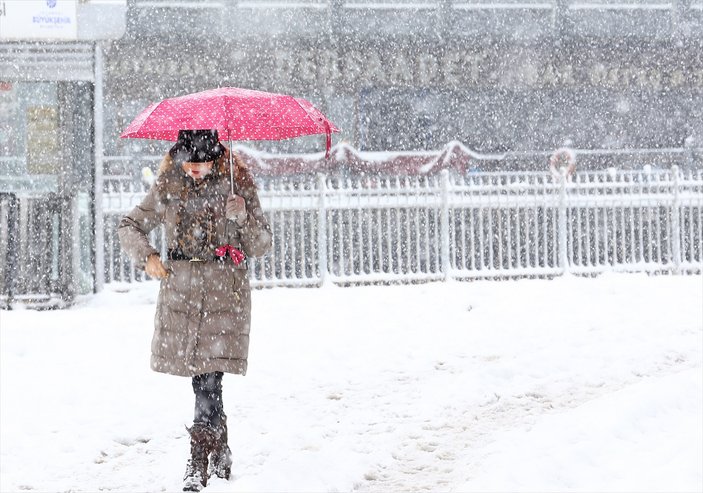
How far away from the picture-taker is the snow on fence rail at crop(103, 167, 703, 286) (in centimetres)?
1114

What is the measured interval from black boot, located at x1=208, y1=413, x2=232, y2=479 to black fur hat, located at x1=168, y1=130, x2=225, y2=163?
1216 mm

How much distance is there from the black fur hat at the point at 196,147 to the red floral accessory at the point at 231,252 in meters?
0.41

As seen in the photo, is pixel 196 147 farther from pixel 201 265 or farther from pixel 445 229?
pixel 445 229

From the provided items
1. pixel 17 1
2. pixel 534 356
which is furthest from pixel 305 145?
pixel 534 356

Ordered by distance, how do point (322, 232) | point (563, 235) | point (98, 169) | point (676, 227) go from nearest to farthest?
point (98, 169) → point (322, 232) → point (563, 235) → point (676, 227)

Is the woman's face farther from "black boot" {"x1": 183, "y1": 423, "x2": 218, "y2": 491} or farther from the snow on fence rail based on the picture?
the snow on fence rail

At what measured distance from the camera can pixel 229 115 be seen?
13.2ft

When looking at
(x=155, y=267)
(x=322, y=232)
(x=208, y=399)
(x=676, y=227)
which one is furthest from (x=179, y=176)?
(x=676, y=227)

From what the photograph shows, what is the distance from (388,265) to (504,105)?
10.2 metres

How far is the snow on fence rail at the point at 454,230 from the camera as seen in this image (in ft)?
36.6

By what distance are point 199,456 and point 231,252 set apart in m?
0.96

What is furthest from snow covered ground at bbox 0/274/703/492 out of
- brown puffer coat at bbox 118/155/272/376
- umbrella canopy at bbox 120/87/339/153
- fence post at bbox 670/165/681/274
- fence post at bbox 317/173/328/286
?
fence post at bbox 670/165/681/274

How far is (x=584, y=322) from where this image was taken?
8.27 meters

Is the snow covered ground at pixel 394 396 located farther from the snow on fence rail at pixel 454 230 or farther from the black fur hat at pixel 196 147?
the black fur hat at pixel 196 147
